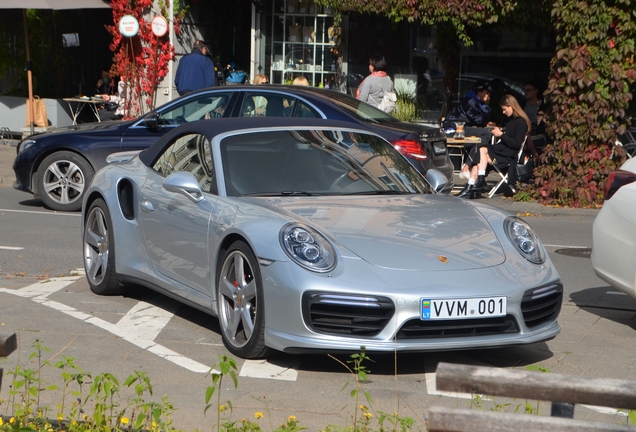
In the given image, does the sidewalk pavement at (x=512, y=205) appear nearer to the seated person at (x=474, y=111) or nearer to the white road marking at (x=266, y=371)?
the seated person at (x=474, y=111)

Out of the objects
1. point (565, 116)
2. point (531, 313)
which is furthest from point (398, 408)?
point (565, 116)

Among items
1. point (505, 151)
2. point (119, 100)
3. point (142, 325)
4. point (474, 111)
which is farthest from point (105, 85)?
point (142, 325)

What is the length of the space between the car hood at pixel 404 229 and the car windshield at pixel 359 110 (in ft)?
17.0

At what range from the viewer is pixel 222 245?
5590mm

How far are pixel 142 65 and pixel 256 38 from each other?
2462mm

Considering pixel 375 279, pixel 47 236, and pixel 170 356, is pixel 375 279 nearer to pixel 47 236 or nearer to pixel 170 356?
pixel 170 356

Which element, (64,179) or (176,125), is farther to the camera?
(64,179)

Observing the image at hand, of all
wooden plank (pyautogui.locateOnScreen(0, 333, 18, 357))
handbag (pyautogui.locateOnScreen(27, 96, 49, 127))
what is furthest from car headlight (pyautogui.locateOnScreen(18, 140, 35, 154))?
wooden plank (pyautogui.locateOnScreen(0, 333, 18, 357))

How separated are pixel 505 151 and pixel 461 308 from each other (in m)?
9.53

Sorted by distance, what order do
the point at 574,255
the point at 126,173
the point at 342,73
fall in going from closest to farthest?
1. the point at 126,173
2. the point at 574,255
3. the point at 342,73

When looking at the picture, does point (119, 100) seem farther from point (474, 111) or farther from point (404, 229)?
point (404, 229)

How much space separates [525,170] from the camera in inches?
555

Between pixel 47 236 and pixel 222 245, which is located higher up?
pixel 222 245

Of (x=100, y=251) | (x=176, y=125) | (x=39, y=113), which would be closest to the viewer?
(x=100, y=251)
